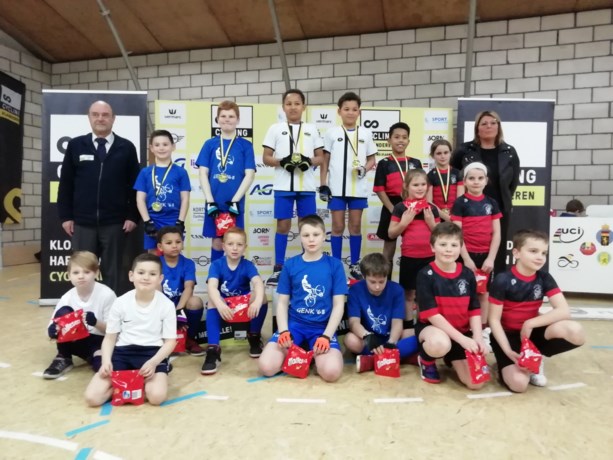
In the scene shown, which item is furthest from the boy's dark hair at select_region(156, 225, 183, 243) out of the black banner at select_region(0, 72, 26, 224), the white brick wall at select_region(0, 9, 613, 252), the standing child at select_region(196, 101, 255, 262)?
the black banner at select_region(0, 72, 26, 224)

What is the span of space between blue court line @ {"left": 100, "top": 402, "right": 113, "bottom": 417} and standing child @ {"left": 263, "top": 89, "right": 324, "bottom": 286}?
1.64 metres

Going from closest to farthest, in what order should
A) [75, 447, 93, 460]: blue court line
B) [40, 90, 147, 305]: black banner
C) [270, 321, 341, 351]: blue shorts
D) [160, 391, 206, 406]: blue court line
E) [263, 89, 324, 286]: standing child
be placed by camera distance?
[75, 447, 93, 460]: blue court line → [160, 391, 206, 406]: blue court line → [270, 321, 341, 351]: blue shorts → [263, 89, 324, 286]: standing child → [40, 90, 147, 305]: black banner

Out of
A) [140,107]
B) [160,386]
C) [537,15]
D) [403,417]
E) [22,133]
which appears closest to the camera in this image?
[403,417]

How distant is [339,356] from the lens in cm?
249

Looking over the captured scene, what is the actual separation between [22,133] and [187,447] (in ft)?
24.0

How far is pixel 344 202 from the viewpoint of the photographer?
12.0 ft

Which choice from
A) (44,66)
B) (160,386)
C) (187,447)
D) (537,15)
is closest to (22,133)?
(44,66)

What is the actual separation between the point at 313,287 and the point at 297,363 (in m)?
0.45

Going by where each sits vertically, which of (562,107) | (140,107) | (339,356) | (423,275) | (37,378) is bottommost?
(37,378)

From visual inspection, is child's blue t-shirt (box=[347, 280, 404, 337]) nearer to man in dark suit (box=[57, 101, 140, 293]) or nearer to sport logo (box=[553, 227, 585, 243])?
man in dark suit (box=[57, 101, 140, 293])

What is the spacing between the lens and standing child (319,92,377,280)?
356 centimetres

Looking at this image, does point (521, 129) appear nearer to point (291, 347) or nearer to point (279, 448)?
point (291, 347)

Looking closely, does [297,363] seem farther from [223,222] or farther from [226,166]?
[226,166]

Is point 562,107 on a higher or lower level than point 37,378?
higher
